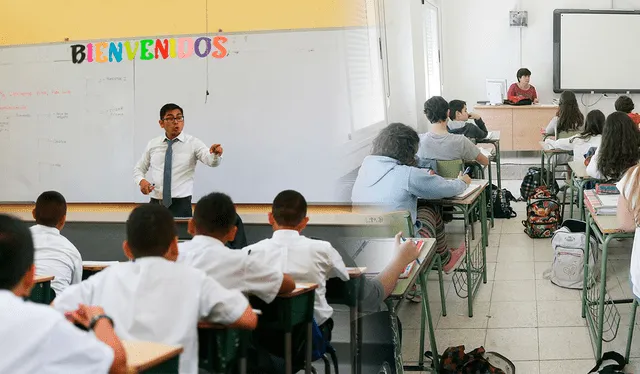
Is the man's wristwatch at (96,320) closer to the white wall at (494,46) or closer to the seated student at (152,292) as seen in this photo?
the seated student at (152,292)

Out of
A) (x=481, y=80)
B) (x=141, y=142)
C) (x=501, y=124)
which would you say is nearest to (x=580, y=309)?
(x=141, y=142)

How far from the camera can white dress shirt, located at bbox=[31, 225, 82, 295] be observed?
2.28 m

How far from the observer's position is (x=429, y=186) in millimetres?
3654

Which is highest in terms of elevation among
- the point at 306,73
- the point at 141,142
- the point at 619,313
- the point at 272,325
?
the point at 306,73

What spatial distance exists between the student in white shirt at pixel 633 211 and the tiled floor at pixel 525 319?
1.61ft

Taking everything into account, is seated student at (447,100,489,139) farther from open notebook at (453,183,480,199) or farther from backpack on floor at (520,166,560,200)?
open notebook at (453,183,480,199)

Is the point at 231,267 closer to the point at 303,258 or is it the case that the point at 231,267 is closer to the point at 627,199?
the point at 303,258

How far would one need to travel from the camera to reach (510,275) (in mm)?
4684

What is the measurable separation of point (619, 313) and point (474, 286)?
85cm

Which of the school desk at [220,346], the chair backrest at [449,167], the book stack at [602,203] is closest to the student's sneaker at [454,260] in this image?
the chair backrest at [449,167]

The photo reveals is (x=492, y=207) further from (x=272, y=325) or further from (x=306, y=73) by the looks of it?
(x=272, y=325)

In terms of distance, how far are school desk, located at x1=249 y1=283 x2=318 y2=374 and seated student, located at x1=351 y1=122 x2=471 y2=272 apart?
0.33 metres

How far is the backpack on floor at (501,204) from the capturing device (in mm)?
6277

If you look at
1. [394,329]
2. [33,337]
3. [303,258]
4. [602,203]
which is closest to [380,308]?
[394,329]
